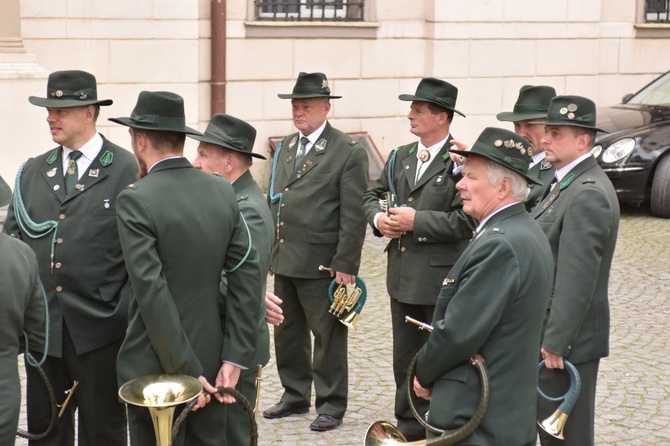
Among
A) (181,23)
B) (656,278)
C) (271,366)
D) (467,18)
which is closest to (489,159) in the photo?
(271,366)

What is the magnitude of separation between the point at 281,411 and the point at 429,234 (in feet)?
4.96

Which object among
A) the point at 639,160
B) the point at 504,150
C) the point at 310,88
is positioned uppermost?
the point at 310,88

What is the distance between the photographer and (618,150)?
45.1ft

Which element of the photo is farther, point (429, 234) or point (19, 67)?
point (19, 67)

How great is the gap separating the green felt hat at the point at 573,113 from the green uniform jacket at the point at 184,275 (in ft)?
5.64

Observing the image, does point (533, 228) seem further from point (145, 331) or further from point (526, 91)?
point (526, 91)

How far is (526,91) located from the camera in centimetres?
693

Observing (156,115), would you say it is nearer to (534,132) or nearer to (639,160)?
(534,132)

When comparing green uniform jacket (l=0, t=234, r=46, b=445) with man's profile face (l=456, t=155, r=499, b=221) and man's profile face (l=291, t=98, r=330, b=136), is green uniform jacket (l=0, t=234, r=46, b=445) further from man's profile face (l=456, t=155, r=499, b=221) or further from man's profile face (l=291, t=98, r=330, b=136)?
man's profile face (l=291, t=98, r=330, b=136)

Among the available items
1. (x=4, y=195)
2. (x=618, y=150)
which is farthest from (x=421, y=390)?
(x=618, y=150)

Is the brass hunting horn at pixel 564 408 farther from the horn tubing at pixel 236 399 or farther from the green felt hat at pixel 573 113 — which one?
the horn tubing at pixel 236 399

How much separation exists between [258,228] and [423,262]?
1496 millimetres

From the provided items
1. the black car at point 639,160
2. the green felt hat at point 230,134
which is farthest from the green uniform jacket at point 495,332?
the black car at point 639,160

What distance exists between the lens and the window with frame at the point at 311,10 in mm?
15172
